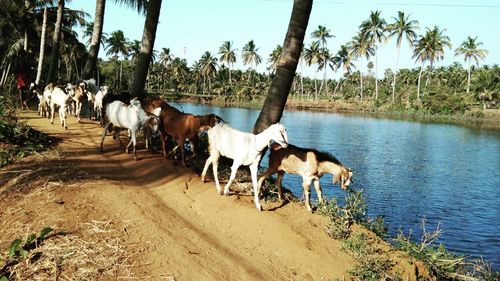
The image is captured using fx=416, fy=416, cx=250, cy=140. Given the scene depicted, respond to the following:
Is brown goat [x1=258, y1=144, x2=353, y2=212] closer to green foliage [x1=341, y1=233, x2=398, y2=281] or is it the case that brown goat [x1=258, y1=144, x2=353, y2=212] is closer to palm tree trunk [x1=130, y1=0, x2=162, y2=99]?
green foliage [x1=341, y1=233, x2=398, y2=281]

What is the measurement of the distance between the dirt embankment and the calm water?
21.2 ft

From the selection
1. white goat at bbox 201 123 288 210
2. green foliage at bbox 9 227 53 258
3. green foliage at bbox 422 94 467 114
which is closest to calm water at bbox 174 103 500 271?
white goat at bbox 201 123 288 210

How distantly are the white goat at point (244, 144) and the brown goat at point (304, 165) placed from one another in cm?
59

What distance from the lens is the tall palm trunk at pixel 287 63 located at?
9.18 metres

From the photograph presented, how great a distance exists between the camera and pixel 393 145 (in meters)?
33.1

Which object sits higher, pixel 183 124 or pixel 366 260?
pixel 183 124

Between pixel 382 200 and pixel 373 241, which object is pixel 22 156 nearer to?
pixel 373 241

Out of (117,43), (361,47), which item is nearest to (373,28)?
(361,47)

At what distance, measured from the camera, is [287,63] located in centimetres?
934

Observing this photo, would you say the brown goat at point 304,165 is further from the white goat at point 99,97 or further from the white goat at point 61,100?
the white goat at point 99,97

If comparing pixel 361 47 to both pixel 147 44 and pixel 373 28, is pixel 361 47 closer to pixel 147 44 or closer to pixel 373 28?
pixel 373 28

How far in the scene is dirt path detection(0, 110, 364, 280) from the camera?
18.7ft

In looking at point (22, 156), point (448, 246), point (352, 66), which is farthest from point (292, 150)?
point (352, 66)

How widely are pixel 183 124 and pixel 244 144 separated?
255 centimetres
